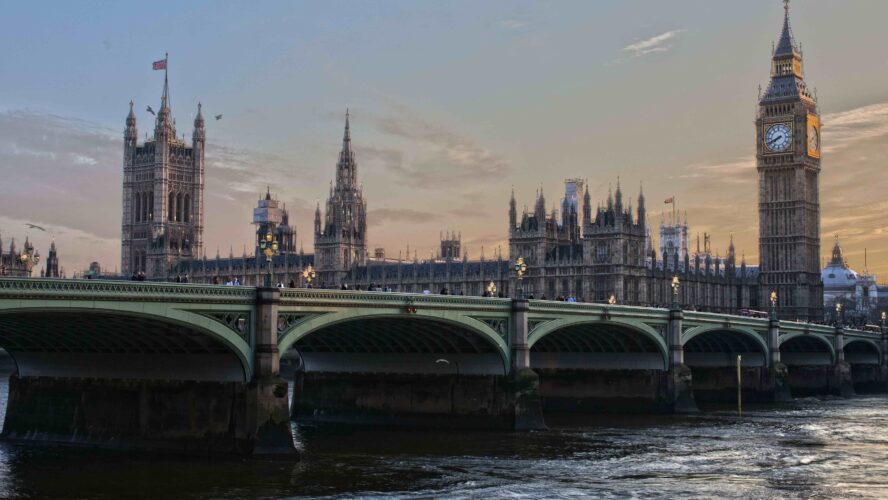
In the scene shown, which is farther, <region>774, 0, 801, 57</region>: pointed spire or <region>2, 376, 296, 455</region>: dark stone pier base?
<region>774, 0, 801, 57</region>: pointed spire

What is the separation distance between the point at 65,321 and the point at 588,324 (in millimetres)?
39148

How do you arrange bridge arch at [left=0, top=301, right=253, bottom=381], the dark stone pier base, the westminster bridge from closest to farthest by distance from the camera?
1. bridge arch at [left=0, top=301, right=253, bottom=381]
2. the westminster bridge
3. the dark stone pier base

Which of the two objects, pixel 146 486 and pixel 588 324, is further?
pixel 588 324

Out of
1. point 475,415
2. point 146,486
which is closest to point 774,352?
point 475,415

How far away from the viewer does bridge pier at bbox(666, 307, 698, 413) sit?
3497 inches

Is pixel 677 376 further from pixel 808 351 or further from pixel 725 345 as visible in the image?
pixel 808 351

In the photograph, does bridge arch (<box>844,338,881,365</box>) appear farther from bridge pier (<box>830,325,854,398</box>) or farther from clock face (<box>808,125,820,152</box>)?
clock face (<box>808,125,820,152</box>)

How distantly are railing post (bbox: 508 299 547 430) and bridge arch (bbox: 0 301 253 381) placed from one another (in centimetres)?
2069

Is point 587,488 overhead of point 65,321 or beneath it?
beneath

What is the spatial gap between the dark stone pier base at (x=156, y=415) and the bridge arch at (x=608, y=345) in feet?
109

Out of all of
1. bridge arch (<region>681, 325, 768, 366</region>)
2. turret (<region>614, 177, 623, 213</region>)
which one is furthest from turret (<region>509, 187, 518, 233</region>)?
bridge arch (<region>681, 325, 768, 366</region>)

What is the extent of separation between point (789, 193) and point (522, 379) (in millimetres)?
129709

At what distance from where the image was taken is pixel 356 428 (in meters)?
73.6

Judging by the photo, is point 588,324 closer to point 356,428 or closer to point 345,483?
point 356,428
